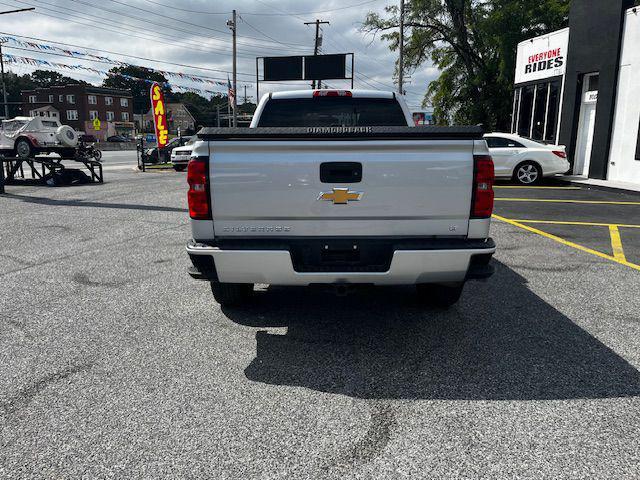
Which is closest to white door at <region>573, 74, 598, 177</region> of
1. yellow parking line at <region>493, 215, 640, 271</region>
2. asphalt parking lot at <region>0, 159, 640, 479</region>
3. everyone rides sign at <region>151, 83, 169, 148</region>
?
Answer: yellow parking line at <region>493, 215, 640, 271</region>

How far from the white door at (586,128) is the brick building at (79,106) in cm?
8475

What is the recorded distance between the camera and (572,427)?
9.44 ft

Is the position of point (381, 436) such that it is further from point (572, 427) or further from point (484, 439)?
point (572, 427)

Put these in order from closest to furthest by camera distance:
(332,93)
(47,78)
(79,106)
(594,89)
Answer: (332,93)
(594,89)
(79,106)
(47,78)

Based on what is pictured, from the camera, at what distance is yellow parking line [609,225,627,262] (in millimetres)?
7078

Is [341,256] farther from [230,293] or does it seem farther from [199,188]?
[230,293]

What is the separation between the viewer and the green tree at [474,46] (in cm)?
2872

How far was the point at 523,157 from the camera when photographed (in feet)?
50.0

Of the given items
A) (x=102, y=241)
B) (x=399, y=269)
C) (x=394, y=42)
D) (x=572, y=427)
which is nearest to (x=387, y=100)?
(x=399, y=269)

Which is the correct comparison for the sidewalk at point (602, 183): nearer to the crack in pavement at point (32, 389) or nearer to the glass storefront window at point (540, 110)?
the glass storefront window at point (540, 110)

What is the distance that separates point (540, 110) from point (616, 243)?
15.3 metres

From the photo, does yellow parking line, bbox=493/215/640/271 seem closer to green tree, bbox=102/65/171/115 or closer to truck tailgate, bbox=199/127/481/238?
truck tailgate, bbox=199/127/481/238

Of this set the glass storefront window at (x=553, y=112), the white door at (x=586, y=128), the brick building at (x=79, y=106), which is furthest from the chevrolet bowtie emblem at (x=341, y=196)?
the brick building at (x=79, y=106)

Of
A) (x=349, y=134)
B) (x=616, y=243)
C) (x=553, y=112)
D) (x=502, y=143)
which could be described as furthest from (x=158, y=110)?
(x=349, y=134)
